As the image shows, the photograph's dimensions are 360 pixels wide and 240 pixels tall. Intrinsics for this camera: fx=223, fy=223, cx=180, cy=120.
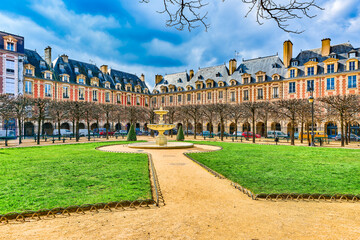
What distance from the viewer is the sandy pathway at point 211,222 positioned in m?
3.46

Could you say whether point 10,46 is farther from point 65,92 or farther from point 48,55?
point 65,92

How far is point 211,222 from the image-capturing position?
3.93 meters

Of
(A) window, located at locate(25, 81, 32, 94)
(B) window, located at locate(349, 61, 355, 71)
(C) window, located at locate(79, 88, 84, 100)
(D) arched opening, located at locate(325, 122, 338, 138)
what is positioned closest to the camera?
(B) window, located at locate(349, 61, 355, 71)

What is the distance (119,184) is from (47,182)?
2.06 m

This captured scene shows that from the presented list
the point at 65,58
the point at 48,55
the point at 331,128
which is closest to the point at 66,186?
the point at 331,128

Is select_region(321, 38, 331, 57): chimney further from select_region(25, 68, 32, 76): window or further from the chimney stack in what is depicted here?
select_region(25, 68, 32, 76): window

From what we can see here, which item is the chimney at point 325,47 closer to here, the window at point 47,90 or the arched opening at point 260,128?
the arched opening at point 260,128

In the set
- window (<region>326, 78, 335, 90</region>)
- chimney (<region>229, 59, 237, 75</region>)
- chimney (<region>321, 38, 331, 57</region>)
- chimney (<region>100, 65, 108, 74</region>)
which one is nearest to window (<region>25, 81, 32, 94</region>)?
chimney (<region>100, 65, 108, 74</region>)

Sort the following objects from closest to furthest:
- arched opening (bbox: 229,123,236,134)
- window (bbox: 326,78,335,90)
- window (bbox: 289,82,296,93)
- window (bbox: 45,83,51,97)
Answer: window (bbox: 326,78,335,90), window (bbox: 289,82,296,93), window (bbox: 45,83,51,97), arched opening (bbox: 229,123,236,134)

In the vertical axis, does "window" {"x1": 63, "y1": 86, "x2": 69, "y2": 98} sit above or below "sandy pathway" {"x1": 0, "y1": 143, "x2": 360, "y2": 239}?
above

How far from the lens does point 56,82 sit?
3662 cm

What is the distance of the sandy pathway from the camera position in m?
3.46

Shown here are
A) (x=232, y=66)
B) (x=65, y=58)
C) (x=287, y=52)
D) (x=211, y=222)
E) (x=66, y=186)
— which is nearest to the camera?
(x=211, y=222)

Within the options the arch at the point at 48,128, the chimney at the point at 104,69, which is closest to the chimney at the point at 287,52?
the chimney at the point at 104,69
